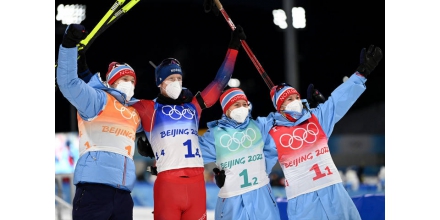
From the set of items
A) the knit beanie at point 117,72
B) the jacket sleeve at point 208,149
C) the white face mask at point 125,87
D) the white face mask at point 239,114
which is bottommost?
the jacket sleeve at point 208,149

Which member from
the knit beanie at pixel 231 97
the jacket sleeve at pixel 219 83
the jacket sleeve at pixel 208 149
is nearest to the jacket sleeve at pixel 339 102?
the knit beanie at pixel 231 97

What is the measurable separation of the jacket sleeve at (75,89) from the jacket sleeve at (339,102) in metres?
1.95

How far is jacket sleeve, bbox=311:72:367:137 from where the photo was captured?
539 cm

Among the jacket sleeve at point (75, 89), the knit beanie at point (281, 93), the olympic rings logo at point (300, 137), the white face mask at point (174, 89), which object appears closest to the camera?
the jacket sleeve at point (75, 89)

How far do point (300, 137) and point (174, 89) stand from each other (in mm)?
1174

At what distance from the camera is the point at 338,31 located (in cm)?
695

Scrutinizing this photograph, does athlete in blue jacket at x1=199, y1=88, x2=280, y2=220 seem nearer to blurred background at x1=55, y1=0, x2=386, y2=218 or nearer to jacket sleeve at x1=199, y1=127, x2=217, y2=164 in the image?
jacket sleeve at x1=199, y1=127, x2=217, y2=164

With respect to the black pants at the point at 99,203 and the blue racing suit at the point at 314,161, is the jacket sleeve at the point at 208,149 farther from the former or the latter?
the black pants at the point at 99,203

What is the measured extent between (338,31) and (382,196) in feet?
6.20

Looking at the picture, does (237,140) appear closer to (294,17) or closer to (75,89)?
(75,89)

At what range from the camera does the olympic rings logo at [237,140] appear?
5160mm

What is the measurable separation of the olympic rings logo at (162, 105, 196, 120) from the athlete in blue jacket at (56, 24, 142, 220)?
0.26 metres

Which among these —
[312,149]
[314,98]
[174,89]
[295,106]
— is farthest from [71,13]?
[312,149]
